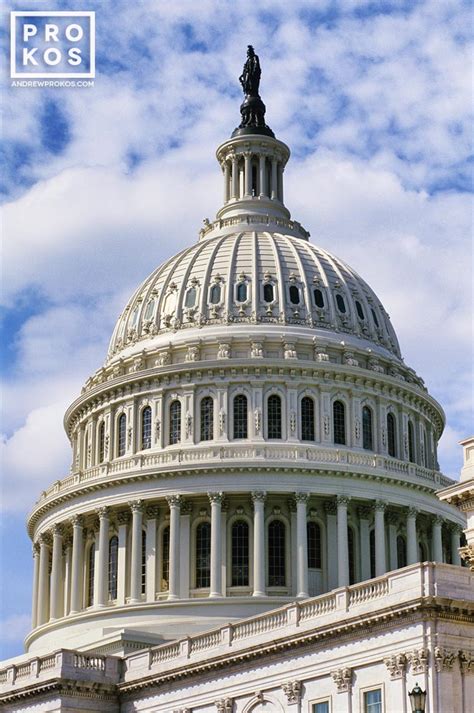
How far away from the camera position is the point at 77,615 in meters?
99.4

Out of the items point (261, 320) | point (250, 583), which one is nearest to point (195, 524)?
point (250, 583)

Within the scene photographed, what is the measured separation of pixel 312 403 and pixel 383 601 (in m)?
40.4

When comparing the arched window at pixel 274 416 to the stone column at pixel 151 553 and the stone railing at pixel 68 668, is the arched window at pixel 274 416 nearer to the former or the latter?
the stone column at pixel 151 553

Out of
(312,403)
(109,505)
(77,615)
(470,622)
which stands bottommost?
(470,622)

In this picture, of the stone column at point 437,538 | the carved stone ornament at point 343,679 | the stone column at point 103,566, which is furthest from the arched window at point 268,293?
the carved stone ornament at point 343,679

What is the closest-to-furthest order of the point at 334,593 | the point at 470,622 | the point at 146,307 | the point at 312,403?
the point at 470,622, the point at 334,593, the point at 312,403, the point at 146,307

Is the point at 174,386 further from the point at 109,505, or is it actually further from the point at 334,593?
the point at 334,593

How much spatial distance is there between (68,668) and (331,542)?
2564 centimetres

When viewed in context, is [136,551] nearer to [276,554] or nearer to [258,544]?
[258,544]

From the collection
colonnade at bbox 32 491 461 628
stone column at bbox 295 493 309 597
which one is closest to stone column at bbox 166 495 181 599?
colonnade at bbox 32 491 461 628

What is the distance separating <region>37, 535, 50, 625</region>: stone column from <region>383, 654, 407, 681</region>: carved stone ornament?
4800 centimetres

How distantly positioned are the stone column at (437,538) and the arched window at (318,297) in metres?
17.1

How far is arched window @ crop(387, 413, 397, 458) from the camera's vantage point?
105m

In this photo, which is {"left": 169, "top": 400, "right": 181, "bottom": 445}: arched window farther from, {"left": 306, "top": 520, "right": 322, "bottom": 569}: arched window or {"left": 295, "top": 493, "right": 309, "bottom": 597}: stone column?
{"left": 306, "top": 520, "right": 322, "bottom": 569}: arched window
